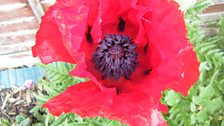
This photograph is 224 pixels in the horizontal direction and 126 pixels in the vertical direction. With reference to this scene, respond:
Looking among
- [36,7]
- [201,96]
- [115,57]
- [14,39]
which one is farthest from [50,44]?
[14,39]

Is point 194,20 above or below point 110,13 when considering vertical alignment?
above

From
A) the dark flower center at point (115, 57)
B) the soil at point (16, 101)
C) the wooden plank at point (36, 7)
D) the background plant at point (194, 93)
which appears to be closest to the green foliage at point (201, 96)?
the background plant at point (194, 93)

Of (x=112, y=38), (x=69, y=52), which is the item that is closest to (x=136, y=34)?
(x=112, y=38)

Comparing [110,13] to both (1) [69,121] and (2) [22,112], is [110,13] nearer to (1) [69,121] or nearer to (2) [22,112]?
(1) [69,121]

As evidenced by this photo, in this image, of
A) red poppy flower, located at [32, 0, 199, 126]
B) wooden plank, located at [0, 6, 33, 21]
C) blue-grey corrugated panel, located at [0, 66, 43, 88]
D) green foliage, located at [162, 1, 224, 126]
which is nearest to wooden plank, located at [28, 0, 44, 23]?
wooden plank, located at [0, 6, 33, 21]

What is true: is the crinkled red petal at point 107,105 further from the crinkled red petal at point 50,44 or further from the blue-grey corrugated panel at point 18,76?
the blue-grey corrugated panel at point 18,76
